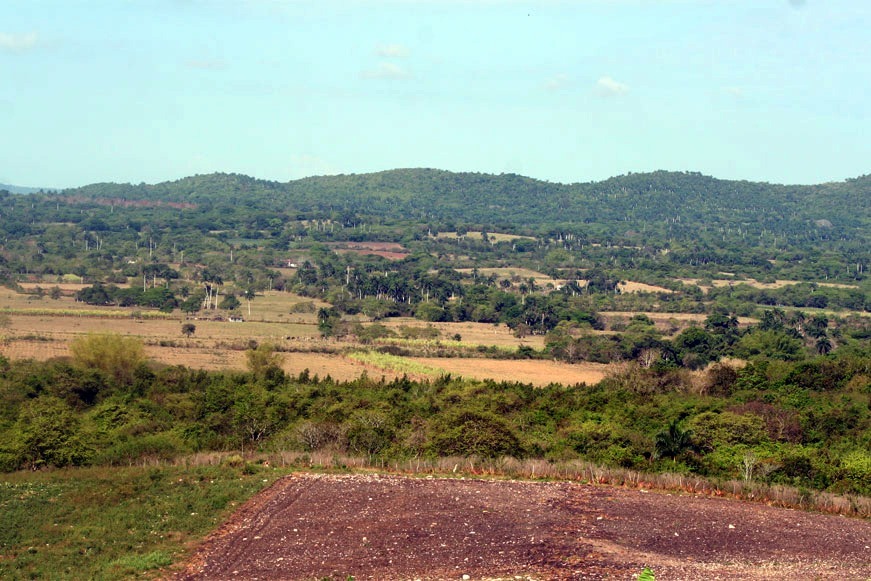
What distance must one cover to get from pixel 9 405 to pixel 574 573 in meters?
32.2

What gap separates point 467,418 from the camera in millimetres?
37531

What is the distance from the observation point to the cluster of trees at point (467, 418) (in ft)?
117

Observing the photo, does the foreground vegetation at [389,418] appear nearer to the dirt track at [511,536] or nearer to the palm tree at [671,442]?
the palm tree at [671,442]

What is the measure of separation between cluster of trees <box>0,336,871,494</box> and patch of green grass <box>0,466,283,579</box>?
399cm

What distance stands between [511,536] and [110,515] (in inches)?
427

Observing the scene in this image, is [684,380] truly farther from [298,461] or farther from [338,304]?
[338,304]

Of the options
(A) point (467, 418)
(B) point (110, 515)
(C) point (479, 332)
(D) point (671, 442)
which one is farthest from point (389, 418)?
(C) point (479, 332)

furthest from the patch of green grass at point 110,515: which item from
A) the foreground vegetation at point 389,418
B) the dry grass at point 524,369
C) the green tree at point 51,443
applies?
the dry grass at point 524,369

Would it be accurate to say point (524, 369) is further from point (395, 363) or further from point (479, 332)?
point (479, 332)

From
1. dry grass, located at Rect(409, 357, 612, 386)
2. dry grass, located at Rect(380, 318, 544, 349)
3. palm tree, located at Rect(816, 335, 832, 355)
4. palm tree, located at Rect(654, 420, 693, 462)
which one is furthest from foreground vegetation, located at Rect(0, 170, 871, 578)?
dry grass, located at Rect(409, 357, 612, 386)

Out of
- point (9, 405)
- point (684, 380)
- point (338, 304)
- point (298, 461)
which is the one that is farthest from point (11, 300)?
point (298, 461)

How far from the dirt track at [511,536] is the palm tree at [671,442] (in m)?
6.11

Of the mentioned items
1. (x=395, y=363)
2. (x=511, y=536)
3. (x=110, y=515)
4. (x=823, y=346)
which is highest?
(x=511, y=536)

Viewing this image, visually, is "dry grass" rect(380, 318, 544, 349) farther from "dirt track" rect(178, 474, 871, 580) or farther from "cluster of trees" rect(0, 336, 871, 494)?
"dirt track" rect(178, 474, 871, 580)
